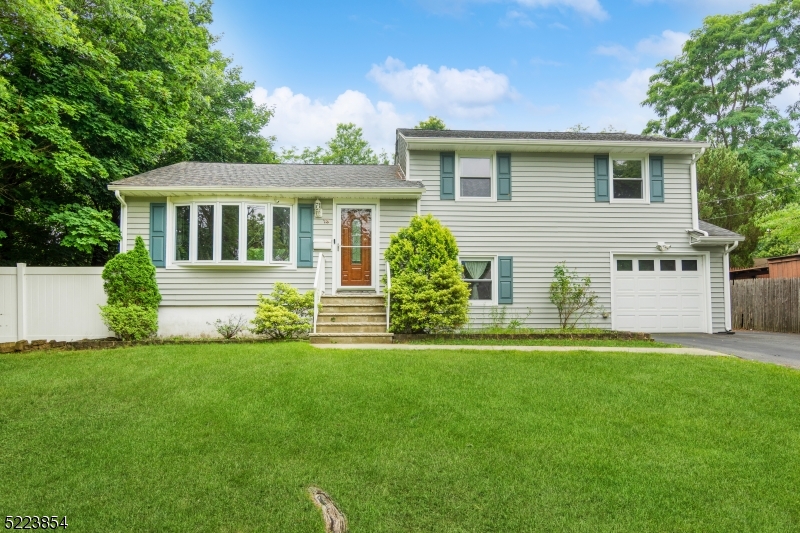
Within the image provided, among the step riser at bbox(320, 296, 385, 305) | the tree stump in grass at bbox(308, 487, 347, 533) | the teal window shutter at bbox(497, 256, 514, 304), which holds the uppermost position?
the teal window shutter at bbox(497, 256, 514, 304)

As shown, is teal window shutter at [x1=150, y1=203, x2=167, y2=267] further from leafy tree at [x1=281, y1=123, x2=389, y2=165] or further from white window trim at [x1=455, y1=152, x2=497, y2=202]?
leafy tree at [x1=281, y1=123, x2=389, y2=165]

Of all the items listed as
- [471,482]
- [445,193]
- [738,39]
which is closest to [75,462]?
[471,482]

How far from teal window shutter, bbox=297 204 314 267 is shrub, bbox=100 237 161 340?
121 inches

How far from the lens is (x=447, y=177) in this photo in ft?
34.1

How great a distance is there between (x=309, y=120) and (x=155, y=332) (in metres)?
21.0

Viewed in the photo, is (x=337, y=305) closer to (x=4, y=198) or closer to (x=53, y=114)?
(x=53, y=114)

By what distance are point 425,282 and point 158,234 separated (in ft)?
20.1

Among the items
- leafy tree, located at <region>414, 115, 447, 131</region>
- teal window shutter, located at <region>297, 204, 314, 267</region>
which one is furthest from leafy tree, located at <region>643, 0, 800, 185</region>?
teal window shutter, located at <region>297, 204, 314, 267</region>

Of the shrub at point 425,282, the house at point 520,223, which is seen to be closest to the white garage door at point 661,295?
the house at point 520,223

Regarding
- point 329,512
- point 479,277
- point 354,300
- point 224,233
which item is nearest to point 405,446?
point 329,512

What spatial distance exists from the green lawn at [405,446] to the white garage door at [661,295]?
15.4ft

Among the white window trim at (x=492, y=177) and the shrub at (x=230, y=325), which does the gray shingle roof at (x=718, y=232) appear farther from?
the shrub at (x=230, y=325)

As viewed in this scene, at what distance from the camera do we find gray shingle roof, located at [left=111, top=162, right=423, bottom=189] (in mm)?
9516

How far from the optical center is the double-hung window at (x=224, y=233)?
30.9ft
